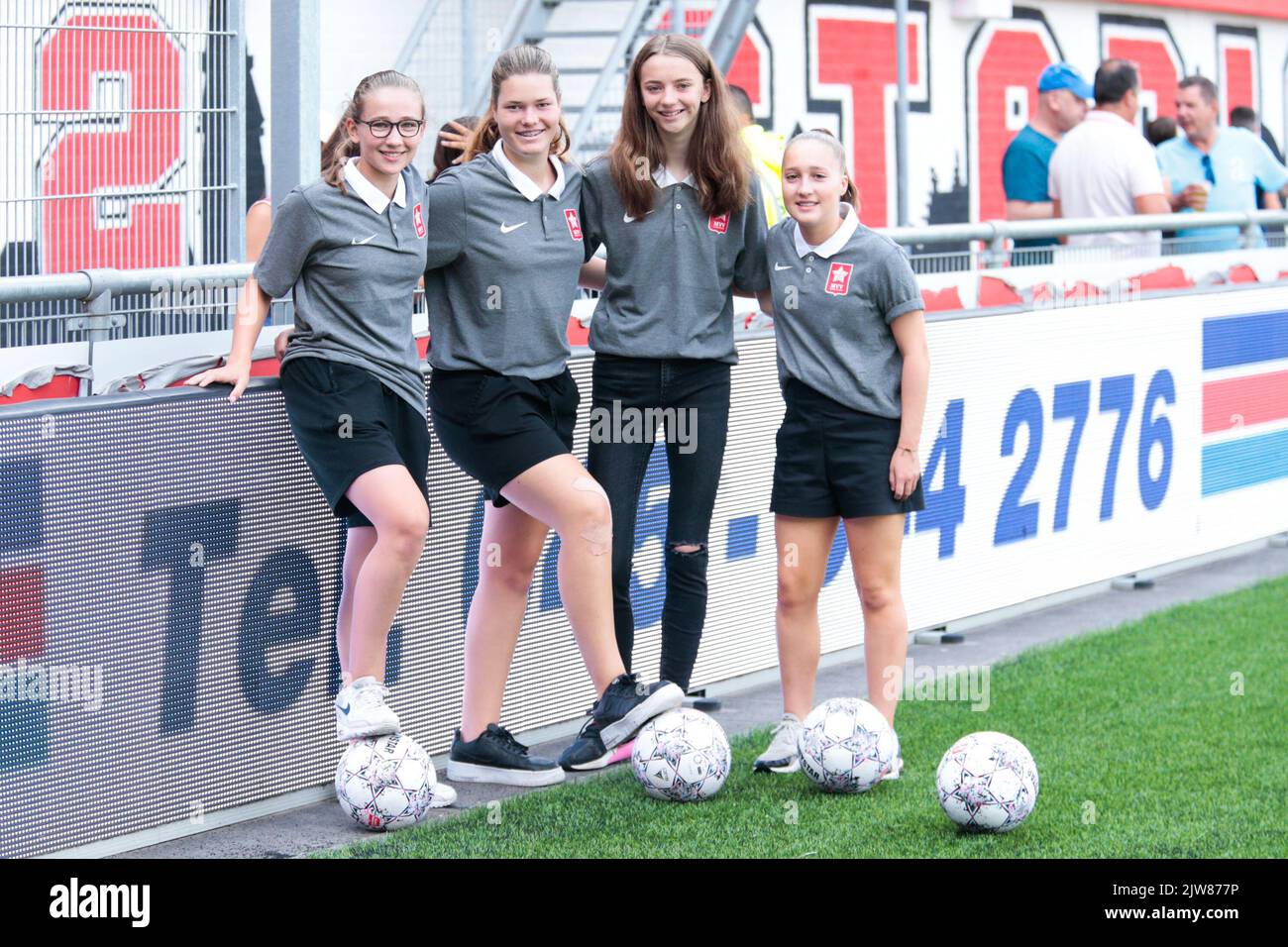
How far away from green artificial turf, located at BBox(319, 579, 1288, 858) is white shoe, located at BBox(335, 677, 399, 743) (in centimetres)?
28

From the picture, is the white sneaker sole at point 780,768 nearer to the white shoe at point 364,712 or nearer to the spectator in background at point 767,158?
the white shoe at point 364,712

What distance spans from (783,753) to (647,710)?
0.49 meters

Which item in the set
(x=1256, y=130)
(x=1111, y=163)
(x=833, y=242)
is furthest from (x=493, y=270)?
(x=1256, y=130)

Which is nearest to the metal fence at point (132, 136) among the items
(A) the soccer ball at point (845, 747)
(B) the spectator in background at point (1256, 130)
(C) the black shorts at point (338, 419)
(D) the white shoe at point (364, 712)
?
(C) the black shorts at point (338, 419)

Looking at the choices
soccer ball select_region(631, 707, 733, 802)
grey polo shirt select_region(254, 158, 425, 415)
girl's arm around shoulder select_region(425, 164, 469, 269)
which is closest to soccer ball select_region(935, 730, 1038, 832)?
soccer ball select_region(631, 707, 733, 802)

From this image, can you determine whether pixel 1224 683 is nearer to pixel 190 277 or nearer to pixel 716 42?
pixel 190 277

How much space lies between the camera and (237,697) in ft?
17.1

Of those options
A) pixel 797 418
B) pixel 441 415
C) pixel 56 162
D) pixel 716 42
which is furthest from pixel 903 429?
pixel 716 42

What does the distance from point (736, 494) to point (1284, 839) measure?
265 cm

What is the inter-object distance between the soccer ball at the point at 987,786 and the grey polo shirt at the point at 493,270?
1.56 meters

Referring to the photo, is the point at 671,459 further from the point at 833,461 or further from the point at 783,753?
the point at 783,753

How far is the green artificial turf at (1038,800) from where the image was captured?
4.84m

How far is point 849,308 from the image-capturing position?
548 centimetres

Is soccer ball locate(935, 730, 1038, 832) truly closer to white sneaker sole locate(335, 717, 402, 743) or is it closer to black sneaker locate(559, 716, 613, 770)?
black sneaker locate(559, 716, 613, 770)
